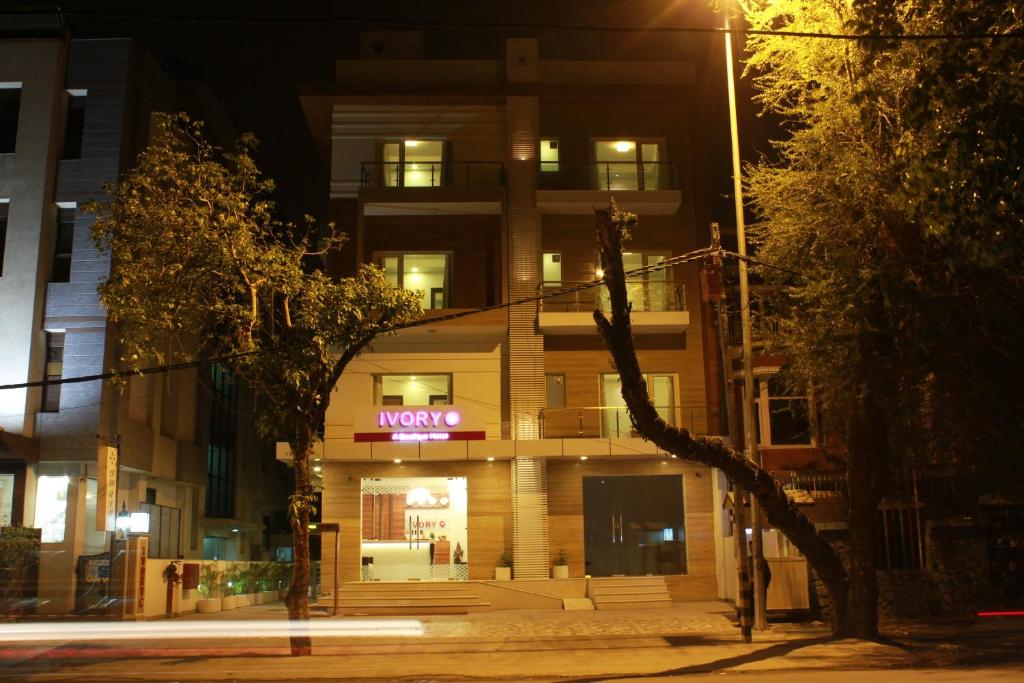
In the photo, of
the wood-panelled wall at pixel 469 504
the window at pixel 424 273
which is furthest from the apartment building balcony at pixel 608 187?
the wood-panelled wall at pixel 469 504

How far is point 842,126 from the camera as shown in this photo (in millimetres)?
16516

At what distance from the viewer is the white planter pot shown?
968 inches

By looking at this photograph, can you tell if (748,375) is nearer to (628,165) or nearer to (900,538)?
(900,538)

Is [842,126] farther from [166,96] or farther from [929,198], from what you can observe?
[166,96]

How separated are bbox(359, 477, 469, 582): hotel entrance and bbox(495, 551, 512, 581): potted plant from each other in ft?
3.88

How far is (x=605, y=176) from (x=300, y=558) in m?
16.1

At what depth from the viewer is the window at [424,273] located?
90.4ft

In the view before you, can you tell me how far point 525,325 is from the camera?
26625mm

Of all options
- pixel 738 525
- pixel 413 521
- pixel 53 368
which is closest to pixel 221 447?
pixel 53 368

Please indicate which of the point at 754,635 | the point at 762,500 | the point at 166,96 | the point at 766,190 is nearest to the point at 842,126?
the point at 766,190

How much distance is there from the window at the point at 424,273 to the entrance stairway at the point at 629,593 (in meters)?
9.28

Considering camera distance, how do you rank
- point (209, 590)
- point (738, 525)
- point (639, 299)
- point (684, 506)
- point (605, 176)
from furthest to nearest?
point (605, 176) < point (639, 299) < point (684, 506) < point (209, 590) < point (738, 525)

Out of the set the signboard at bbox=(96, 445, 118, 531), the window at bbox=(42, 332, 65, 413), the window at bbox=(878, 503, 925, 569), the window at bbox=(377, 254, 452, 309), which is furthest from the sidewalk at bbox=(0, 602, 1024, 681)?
the window at bbox=(377, 254, 452, 309)

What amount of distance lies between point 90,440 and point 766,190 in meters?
20.0
